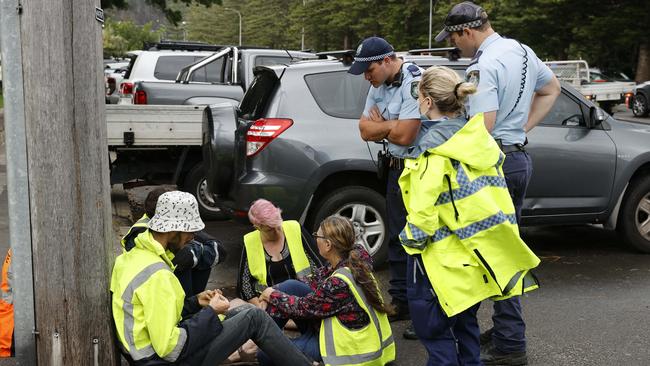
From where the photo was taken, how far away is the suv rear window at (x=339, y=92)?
6.52m

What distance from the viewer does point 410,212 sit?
3.67 m

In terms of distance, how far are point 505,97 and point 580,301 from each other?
2.16m

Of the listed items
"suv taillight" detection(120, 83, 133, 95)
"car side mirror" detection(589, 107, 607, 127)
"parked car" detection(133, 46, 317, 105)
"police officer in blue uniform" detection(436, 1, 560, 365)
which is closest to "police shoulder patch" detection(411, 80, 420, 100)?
"police officer in blue uniform" detection(436, 1, 560, 365)

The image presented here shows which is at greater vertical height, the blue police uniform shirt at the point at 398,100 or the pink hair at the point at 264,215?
the blue police uniform shirt at the point at 398,100

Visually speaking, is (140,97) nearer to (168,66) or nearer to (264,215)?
(168,66)

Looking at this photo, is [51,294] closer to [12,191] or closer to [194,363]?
[12,191]

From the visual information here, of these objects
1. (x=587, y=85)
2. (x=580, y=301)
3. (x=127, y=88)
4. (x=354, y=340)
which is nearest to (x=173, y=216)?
(x=354, y=340)

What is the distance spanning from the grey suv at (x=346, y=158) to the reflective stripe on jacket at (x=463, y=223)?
2.64 m

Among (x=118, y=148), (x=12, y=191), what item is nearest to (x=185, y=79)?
(x=118, y=148)

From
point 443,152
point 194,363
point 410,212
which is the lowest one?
point 194,363

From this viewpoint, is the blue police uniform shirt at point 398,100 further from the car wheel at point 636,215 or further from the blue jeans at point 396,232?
the car wheel at point 636,215

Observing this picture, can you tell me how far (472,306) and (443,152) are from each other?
0.76 m

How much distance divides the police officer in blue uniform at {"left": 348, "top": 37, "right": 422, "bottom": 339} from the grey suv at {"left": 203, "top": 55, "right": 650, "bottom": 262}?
125 cm

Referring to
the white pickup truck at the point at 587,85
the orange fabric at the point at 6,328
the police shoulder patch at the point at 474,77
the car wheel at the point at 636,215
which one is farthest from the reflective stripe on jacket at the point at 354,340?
the white pickup truck at the point at 587,85
